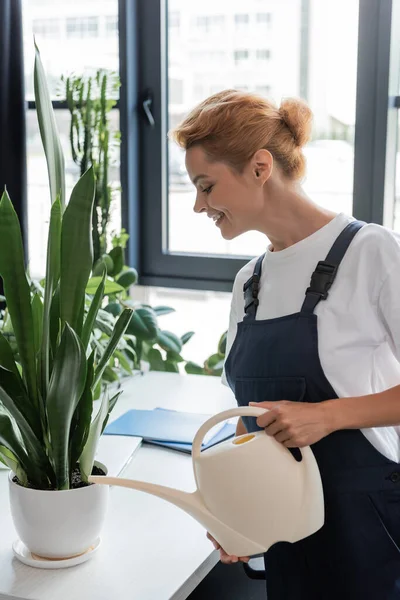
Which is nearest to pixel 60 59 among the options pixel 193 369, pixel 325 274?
pixel 193 369

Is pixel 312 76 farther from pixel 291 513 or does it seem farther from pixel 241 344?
pixel 291 513

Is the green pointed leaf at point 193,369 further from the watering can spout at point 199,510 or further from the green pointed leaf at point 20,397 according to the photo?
the watering can spout at point 199,510

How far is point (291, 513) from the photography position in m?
1.26

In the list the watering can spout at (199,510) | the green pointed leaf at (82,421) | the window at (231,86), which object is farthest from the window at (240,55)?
the watering can spout at (199,510)

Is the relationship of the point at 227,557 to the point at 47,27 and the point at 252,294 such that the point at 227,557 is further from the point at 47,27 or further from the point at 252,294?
the point at 47,27

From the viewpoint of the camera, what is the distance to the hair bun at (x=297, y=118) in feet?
5.06

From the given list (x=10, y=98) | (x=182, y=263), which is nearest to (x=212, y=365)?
(x=182, y=263)

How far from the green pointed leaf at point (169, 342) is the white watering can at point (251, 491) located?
58.7 inches

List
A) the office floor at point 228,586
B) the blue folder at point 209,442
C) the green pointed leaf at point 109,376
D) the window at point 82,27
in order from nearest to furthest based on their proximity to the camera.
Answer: the office floor at point 228,586 < the blue folder at point 209,442 < the green pointed leaf at point 109,376 < the window at point 82,27

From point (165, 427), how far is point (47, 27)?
6.43ft

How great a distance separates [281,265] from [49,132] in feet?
1.66

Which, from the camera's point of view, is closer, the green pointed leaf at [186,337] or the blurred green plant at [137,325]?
the blurred green plant at [137,325]

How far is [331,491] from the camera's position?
141cm

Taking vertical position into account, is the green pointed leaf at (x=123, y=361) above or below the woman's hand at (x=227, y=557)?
below
